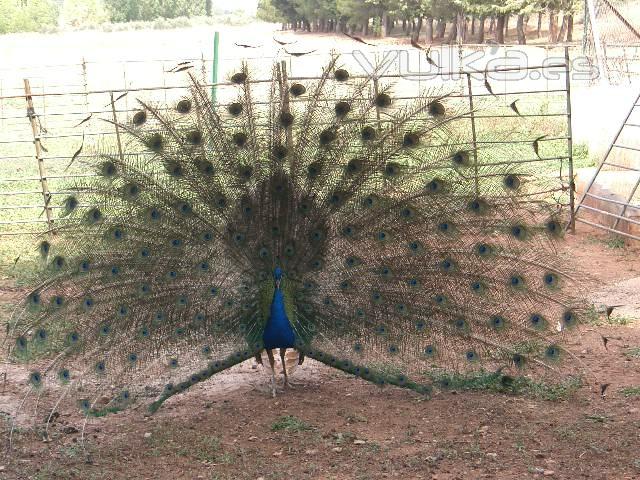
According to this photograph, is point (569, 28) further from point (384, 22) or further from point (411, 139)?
point (411, 139)

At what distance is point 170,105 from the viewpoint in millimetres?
5355

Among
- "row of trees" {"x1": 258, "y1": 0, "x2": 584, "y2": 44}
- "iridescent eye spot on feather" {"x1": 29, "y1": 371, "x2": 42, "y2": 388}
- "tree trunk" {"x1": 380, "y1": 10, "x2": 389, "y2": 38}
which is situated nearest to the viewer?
"iridescent eye spot on feather" {"x1": 29, "y1": 371, "x2": 42, "y2": 388}

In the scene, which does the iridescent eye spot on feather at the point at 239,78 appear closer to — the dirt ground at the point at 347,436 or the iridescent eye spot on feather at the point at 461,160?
the iridescent eye spot on feather at the point at 461,160

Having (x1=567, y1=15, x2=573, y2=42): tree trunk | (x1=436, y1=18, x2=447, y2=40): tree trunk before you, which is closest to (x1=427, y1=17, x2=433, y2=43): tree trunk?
(x1=436, y1=18, x2=447, y2=40): tree trunk

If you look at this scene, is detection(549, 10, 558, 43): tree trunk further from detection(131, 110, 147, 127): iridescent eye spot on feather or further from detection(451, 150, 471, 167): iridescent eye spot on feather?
detection(131, 110, 147, 127): iridescent eye spot on feather

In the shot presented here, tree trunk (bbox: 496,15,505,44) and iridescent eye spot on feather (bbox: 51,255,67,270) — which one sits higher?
tree trunk (bbox: 496,15,505,44)

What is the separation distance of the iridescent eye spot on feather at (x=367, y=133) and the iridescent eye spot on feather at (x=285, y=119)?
440mm

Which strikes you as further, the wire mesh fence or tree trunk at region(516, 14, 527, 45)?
tree trunk at region(516, 14, 527, 45)

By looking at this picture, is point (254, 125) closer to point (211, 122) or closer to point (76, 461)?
point (211, 122)

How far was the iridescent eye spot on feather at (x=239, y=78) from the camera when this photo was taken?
5.10 meters

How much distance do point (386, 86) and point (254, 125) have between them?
846mm

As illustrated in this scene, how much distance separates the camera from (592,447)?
183 inches

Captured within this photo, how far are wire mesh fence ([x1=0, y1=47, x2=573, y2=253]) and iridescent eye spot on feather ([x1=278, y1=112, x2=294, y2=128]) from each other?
21cm

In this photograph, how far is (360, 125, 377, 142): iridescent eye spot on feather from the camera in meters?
5.12
